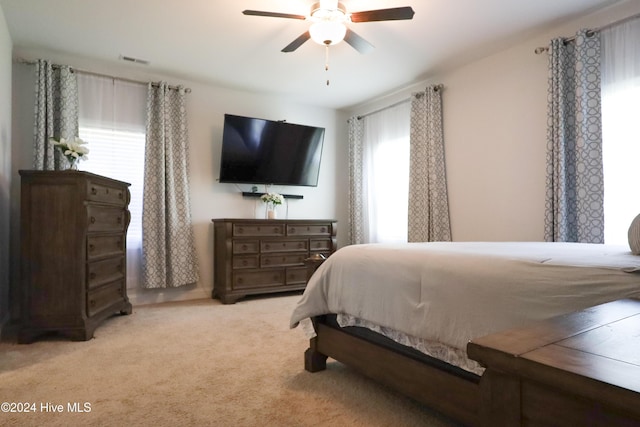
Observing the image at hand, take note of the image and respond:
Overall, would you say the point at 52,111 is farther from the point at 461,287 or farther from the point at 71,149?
the point at 461,287

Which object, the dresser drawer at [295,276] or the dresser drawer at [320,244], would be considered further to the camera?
the dresser drawer at [320,244]

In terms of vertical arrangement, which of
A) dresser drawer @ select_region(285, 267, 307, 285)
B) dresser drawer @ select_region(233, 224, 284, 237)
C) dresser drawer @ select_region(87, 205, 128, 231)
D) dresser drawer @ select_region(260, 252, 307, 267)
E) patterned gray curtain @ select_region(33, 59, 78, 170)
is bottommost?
dresser drawer @ select_region(285, 267, 307, 285)

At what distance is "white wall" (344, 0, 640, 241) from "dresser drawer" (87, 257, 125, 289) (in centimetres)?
324

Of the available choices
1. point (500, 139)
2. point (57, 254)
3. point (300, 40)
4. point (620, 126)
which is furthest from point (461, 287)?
point (57, 254)

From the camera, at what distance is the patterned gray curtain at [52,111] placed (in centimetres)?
337

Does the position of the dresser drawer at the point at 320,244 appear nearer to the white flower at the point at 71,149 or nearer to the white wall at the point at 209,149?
the white wall at the point at 209,149

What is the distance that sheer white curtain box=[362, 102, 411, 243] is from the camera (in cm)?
445

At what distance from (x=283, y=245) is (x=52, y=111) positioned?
2554mm

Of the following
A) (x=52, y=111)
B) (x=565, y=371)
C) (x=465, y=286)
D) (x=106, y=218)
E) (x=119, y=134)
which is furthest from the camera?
(x=119, y=134)

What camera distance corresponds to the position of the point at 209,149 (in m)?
4.41

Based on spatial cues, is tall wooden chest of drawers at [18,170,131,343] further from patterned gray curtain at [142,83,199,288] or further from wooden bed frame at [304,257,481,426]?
wooden bed frame at [304,257,481,426]

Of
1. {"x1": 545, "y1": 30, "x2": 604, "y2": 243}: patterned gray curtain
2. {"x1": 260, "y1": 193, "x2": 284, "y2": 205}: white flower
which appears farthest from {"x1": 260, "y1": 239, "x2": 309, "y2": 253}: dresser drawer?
{"x1": 545, "y1": 30, "x2": 604, "y2": 243}: patterned gray curtain

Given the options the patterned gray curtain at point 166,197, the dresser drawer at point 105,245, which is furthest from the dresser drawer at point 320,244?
the dresser drawer at point 105,245

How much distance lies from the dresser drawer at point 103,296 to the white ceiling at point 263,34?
7.00ft
